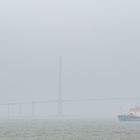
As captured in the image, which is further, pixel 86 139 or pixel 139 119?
pixel 139 119

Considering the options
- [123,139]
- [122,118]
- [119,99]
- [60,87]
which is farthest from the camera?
[60,87]

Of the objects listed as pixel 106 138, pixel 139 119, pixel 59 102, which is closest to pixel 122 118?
pixel 139 119

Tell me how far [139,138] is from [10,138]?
477 inches

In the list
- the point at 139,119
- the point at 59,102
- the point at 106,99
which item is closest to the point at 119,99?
the point at 106,99

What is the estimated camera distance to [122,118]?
116000 mm

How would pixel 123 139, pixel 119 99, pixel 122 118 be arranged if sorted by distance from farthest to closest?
pixel 119 99 → pixel 122 118 → pixel 123 139

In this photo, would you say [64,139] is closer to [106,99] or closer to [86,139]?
[86,139]

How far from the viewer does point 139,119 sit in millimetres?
116938

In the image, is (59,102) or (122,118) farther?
(59,102)

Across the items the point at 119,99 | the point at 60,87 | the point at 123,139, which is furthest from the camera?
the point at 60,87

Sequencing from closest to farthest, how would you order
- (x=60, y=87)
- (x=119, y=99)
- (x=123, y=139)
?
(x=123, y=139) < (x=119, y=99) < (x=60, y=87)

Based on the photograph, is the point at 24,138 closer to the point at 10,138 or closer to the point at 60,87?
the point at 10,138

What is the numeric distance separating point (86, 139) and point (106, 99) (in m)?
123

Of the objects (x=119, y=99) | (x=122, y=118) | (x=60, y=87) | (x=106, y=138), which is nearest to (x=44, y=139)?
(x=106, y=138)
